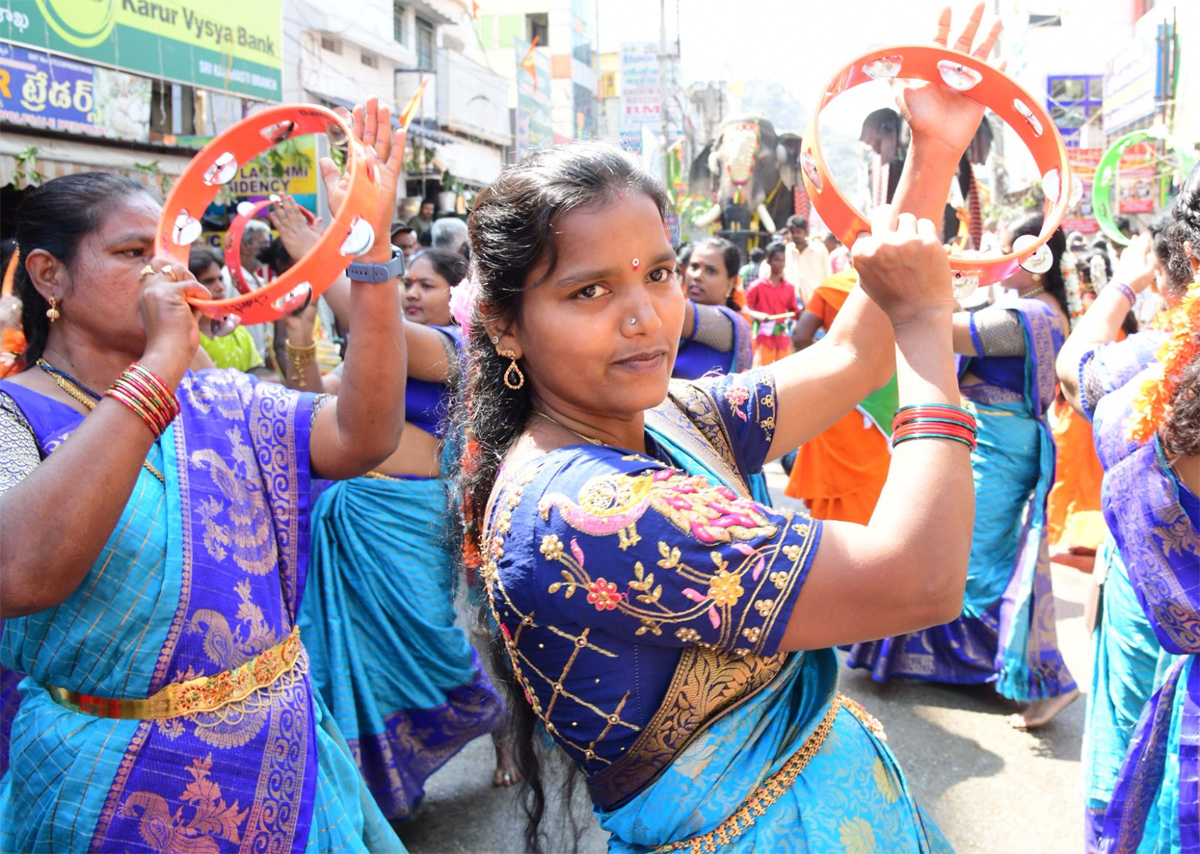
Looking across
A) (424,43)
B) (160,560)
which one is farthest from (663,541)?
(424,43)

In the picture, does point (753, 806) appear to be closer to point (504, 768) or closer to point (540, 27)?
point (504, 768)

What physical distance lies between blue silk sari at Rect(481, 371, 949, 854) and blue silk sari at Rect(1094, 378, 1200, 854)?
0.93 meters

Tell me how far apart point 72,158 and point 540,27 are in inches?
1211

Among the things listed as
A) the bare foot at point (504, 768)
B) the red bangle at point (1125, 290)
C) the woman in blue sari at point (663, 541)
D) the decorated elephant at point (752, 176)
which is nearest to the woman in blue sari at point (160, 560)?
the woman in blue sari at point (663, 541)

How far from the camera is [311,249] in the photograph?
1.79 meters

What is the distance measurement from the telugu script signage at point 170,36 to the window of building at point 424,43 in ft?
31.1

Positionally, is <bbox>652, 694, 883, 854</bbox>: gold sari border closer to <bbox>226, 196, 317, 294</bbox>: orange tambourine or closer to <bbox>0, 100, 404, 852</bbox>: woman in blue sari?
<bbox>0, 100, 404, 852</bbox>: woman in blue sari

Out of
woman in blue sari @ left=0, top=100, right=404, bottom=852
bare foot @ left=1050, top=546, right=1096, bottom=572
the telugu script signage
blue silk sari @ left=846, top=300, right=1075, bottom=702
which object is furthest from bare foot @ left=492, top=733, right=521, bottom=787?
the telugu script signage

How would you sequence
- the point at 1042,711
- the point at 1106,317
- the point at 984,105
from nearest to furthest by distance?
the point at 984,105
the point at 1106,317
the point at 1042,711

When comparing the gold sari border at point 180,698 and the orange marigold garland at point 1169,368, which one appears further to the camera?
the orange marigold garland at point 1169,368

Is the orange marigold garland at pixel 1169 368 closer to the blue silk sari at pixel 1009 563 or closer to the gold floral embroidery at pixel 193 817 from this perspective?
the gold floral embroidery at pixel 193 817

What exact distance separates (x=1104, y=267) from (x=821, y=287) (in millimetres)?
2615

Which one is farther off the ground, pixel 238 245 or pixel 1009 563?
pixel 238 245

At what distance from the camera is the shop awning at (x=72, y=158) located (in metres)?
8.26
